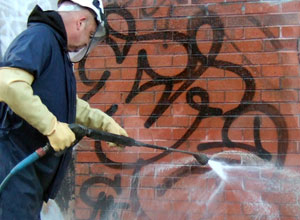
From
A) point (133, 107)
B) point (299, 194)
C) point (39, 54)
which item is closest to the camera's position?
point (39, 54)

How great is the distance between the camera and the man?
208cm

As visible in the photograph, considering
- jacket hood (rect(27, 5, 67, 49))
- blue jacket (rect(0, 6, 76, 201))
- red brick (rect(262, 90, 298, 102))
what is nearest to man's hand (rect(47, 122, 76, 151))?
blue jacket (rect(0, 6, 76, 201))

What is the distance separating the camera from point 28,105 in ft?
6.76

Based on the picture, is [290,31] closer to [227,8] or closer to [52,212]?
[227,8]

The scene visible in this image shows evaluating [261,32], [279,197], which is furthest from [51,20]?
[279,197]

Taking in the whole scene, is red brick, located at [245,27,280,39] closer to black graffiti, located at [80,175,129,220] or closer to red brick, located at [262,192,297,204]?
red brick, located at [262,192,297,204]

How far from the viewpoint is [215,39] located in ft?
11.3

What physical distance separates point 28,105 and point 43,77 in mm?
235

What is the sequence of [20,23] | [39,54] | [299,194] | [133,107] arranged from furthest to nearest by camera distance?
[20,23] → [133,107] → [299,194] → [39,54]

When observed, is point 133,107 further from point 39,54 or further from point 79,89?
point 39,54

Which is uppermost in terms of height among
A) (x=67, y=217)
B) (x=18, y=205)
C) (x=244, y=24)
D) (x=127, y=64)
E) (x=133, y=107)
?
(x=244, y=24)

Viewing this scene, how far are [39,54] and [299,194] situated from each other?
2.37 meters

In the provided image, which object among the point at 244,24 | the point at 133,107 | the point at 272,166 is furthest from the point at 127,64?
the point at 272,166

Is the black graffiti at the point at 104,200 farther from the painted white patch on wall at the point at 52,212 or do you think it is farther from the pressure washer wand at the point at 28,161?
the pressure washer wand at the point at 28,161
